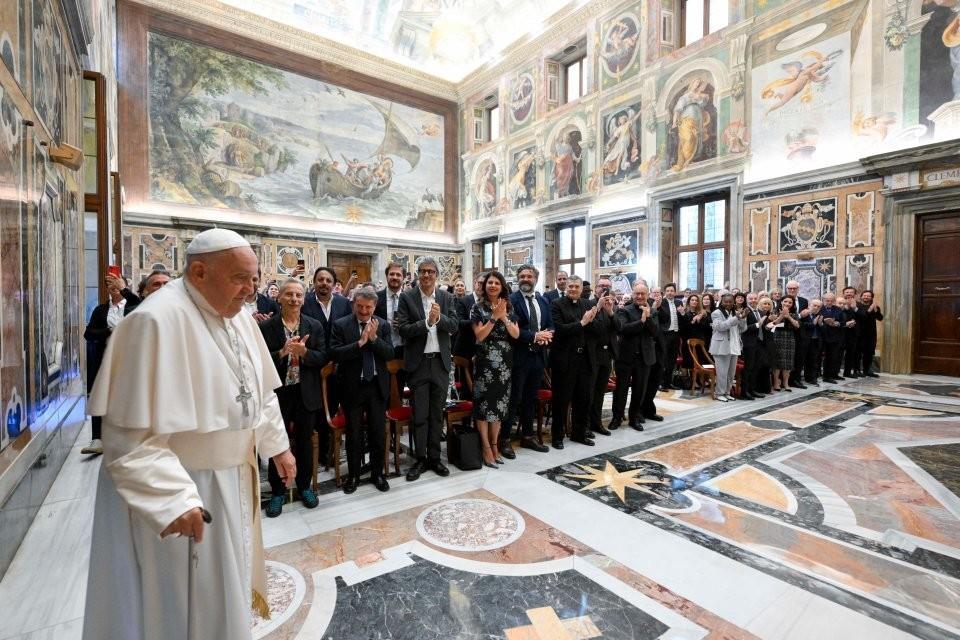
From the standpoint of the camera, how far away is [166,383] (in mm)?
1351

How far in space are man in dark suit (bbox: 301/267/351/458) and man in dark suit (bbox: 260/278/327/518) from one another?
0.38 meters

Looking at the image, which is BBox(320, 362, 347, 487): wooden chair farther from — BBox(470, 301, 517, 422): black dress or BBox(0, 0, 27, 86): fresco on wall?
BBox(0, 0, 27, 86): fresco on wall

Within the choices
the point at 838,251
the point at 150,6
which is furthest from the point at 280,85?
the point at 838,251

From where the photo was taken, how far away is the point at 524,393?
4.90m

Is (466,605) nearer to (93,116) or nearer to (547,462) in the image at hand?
(547,462)

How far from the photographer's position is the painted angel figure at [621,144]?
504 inches

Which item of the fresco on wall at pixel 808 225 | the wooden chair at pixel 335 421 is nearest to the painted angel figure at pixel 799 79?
the fresco on wall at pixel 808 225

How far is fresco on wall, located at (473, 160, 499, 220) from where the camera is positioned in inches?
691

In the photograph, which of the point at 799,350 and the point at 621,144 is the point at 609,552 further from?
the point at 621,144

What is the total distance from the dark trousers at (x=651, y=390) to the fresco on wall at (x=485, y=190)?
12.6 metres

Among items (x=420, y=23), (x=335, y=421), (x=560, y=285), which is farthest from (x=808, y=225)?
(x=420, y=23)

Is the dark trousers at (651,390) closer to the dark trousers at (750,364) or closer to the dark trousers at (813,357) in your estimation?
the dark trousers at (750,364)

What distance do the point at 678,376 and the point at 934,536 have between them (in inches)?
234

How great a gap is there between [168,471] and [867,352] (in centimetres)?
1171
